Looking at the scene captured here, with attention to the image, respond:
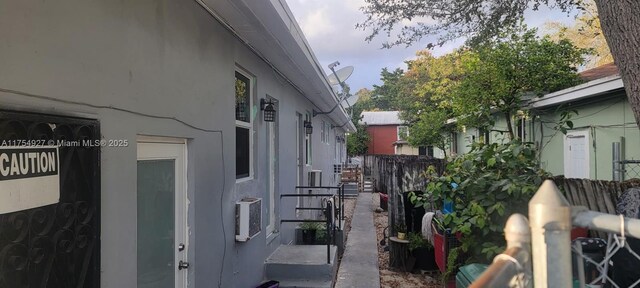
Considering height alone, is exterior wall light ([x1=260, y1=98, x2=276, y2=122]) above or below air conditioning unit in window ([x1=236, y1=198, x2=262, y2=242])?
above

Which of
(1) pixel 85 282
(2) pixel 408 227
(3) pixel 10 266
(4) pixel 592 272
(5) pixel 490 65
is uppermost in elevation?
(5) pixel 490 65

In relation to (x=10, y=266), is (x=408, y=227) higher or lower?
lower

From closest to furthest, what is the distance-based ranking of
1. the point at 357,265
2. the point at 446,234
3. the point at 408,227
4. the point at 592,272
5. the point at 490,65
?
the point at 592,272
the point at 446,234
the point at 357,265
the point at 408,227
the point at 490,65

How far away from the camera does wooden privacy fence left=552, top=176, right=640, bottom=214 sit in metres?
3.95

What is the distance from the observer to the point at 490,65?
9.56 meters

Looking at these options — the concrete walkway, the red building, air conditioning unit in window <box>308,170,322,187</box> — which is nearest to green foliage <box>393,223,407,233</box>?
the concrete walkway

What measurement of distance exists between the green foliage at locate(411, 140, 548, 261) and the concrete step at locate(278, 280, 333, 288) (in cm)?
184

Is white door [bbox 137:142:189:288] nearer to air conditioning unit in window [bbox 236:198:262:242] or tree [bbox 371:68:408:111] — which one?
air conditioning unit in window [bbox 236:198:262:242]

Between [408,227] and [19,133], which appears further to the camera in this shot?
[408,227]

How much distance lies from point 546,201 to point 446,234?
14.9ft

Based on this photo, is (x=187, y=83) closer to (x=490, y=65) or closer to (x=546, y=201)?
(x=546, y=201)

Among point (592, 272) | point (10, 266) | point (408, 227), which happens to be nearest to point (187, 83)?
point (10, 266)

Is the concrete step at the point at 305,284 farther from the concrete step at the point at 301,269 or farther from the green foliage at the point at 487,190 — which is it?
the green foliage at the point at 487,190

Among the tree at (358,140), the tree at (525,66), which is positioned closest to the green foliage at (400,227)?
the tree at (525,66)
